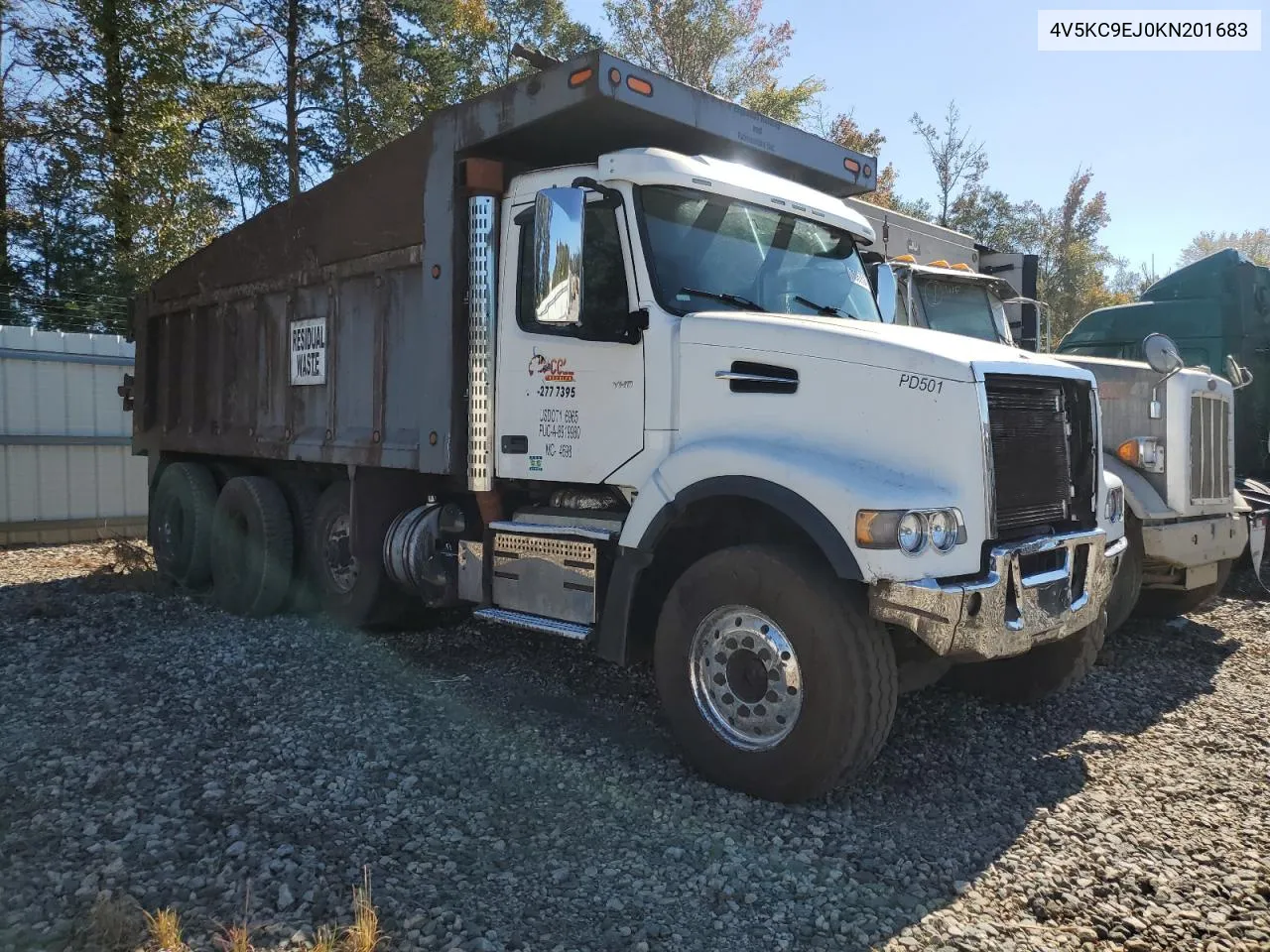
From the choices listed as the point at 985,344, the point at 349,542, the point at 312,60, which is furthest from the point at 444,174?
the point at 312,60

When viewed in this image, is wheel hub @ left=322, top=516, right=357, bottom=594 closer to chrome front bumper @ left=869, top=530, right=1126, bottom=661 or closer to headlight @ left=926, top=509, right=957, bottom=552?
chrome front bumper @ left=869, top=530, right=1126, bottom=661

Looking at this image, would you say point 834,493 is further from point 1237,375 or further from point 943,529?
point 1237,375

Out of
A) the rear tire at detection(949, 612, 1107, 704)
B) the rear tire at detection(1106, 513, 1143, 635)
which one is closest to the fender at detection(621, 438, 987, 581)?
the rear tire at detection(949, 612, 1107, 704)

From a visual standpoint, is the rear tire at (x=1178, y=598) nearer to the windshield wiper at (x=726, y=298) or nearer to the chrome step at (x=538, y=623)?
the windshield wiper at (x=726, y=298)

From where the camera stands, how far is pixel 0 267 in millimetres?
18547

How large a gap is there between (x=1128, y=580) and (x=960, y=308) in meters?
3.11

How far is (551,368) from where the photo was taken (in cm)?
516

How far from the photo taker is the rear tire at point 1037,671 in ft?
16.6

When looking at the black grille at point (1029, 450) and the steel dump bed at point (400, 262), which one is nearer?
the black grille at point (1029, 450)

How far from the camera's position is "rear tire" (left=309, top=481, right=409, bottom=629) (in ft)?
21.9

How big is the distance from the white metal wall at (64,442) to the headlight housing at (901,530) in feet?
38.0

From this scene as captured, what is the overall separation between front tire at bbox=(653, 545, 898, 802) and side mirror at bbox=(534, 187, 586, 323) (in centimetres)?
137

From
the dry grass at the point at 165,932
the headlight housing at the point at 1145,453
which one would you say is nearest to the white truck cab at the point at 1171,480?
the headlight housing at the point at 1145,453

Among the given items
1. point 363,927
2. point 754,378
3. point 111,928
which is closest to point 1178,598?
point 754,378
